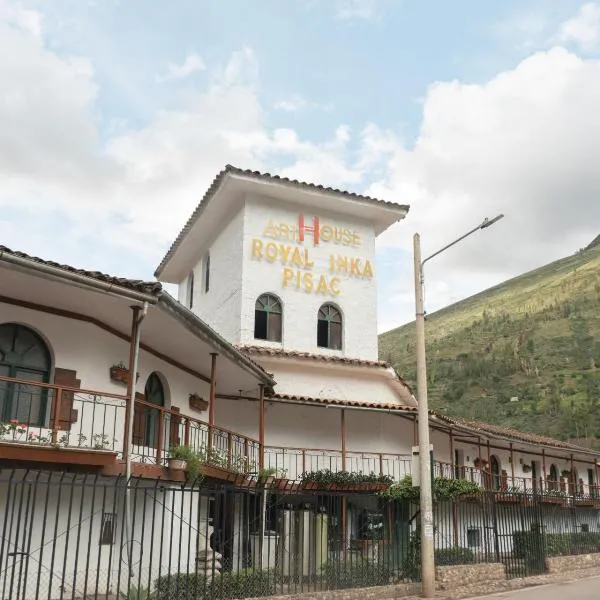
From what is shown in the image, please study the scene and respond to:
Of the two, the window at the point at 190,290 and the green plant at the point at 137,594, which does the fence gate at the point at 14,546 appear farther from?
the window at the point at 190,290

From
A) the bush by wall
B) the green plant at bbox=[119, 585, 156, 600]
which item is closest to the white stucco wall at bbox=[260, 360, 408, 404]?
the bush by wall

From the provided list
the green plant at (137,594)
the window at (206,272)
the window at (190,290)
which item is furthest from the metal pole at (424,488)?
the window at (190,290)

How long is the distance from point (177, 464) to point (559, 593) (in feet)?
30.5

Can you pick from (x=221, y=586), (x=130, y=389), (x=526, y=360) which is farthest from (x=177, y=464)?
(x=526, y=360)

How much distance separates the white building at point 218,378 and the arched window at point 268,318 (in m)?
0.04

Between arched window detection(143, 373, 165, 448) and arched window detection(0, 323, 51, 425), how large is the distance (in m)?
2.50

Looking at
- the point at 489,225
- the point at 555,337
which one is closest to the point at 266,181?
the point at 489,225

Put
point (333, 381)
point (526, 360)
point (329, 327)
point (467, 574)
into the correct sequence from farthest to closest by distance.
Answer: point (526, 360), point (329, 327), point (333, 381), point (467, 574)

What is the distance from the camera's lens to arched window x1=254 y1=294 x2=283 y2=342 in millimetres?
24656

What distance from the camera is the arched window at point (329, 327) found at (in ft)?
83.7

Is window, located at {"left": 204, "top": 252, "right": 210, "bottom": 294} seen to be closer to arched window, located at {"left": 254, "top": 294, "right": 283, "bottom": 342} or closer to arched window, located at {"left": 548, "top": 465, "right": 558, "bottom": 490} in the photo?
arched window, located at {"left": 254, "top": 294, "right": 283, "bottom": 342}

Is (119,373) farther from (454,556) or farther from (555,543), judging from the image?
(555,543)

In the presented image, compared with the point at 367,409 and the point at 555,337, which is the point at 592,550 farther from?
the point at 555,337

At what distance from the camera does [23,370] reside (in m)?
13.7
